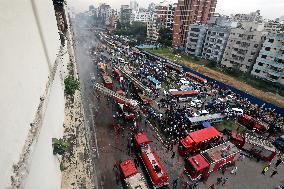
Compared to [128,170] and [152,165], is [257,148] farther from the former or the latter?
[128,170]

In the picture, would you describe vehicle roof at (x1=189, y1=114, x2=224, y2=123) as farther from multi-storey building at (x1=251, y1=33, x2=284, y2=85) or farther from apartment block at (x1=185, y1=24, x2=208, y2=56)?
apartment block at (x1=185, y1=24, x2=208, y2=56)

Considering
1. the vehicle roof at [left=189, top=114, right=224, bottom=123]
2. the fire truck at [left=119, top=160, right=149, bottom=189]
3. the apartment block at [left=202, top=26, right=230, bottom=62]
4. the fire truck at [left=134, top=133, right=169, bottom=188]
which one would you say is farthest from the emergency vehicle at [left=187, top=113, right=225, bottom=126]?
the apartment block at [left=202, top=26, right=230, bottom=62]

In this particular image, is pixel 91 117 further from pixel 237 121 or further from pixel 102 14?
pixel 102 14

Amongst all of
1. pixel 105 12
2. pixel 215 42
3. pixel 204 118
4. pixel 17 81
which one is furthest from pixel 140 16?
pixel 17 81

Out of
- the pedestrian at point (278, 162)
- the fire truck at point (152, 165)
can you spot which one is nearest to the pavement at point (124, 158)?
the pedestrian at point (278, 162)

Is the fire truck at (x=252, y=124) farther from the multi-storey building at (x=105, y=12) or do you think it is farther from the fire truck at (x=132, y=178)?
the multi-storey building at (x=105, y=12)

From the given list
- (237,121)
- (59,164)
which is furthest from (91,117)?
(237,121)

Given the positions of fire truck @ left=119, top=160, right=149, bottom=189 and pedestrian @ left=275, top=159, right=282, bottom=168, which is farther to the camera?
pedestrian @ left=275, top=159, right=282, bottom=168
